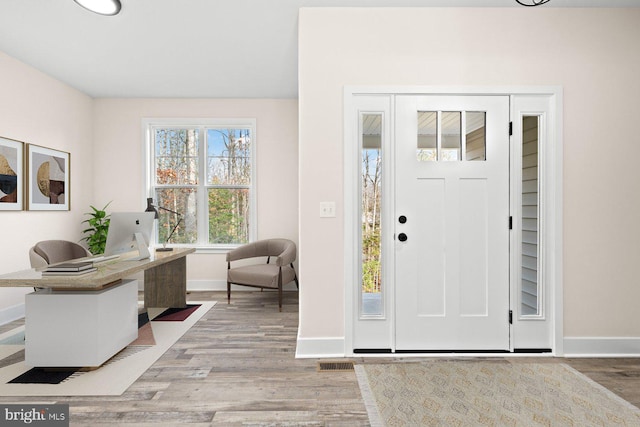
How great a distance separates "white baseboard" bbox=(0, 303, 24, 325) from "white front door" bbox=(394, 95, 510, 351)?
13.1 ft

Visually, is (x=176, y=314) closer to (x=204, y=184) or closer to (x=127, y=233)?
(x=127, y=233)

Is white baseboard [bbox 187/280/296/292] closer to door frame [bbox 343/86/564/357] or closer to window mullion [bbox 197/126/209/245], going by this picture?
window mullion [bbox 197/126/209/245]

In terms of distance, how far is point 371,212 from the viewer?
265 centimetres

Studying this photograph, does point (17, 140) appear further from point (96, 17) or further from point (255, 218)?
point (255, 218)

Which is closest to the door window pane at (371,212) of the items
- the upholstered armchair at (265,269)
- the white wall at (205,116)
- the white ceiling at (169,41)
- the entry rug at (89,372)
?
the white ceiling at (169,41)

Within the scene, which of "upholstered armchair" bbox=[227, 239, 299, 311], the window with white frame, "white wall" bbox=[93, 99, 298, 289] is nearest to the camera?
"upholstered armchair" bbox=[227, 239, 299, 311]

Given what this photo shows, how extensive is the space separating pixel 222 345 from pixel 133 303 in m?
0.82

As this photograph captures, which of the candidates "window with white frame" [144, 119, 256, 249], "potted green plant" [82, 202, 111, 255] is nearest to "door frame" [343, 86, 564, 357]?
"window with white frame" [144, 119, 256, 249]

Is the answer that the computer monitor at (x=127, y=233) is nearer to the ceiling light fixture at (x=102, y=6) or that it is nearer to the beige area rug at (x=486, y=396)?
the ceiling light fixture at (x=102, y=6)

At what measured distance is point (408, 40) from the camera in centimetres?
262

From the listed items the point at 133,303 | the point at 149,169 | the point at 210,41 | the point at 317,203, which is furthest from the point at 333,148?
the point at 149,169

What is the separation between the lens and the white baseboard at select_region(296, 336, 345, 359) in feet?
8.43

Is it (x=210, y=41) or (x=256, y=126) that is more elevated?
(x=210, y=41)

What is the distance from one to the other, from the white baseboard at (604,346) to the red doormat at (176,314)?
3576mm
